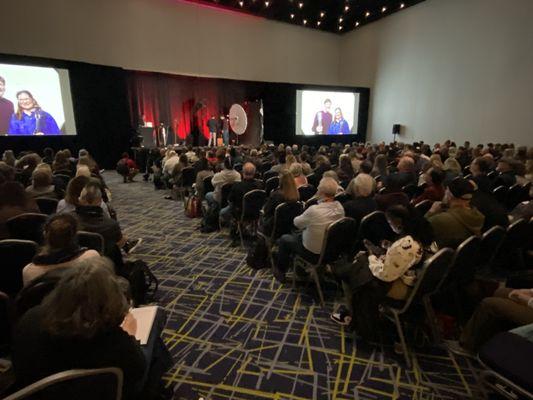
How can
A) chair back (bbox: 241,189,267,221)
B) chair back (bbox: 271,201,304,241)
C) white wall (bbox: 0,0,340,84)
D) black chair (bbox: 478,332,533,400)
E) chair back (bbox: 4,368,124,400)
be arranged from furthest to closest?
white wall (bbox: 0,0,340,84) < chair back (bbox: 241,189,267,221) < chair back (bbox: 271,201,304,241) < black chair (bbox: 478,332,533,400) < chair back (bbox: 4,368,124,400)

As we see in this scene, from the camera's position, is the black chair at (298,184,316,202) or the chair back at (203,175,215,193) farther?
the chair back at (203,175,215,193)

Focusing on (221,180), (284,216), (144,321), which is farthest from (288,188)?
(144,321)

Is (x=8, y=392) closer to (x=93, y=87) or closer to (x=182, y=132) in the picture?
(x=93, y=87)

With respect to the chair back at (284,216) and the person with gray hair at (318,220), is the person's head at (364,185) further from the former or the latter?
the chair back at (284,216)

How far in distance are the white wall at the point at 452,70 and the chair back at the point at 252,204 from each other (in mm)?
10026

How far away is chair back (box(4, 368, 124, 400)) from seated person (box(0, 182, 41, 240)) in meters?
2.46

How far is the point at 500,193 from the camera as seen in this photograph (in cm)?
468

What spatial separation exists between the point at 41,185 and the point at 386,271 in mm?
4165

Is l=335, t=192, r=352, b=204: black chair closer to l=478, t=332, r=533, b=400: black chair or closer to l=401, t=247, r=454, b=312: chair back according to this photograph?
l=401, t=247, r=454, b=312: chair back

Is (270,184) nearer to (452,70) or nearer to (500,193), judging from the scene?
(500,193)

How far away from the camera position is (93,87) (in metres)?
11.7

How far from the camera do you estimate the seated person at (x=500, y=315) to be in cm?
211

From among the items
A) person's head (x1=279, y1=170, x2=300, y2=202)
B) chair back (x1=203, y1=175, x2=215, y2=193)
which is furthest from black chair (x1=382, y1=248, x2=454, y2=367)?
chair back (x1=203, y1=175, x2=215, y2=193)

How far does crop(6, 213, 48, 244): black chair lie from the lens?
2936 millimetres
